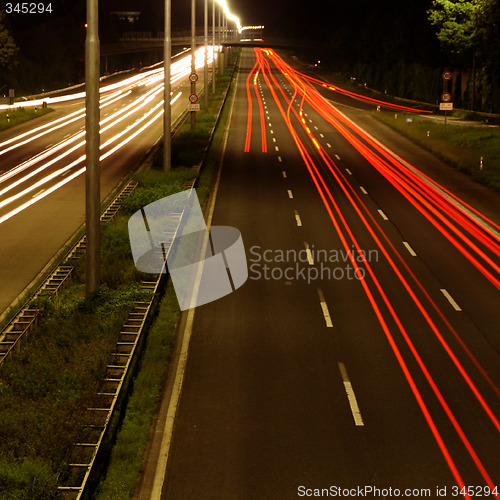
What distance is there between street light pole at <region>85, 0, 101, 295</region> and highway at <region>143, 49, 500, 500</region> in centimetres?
263

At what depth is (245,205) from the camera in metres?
31.9

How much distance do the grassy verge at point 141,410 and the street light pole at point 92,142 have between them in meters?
1.90

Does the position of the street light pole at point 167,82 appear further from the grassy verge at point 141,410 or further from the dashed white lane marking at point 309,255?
the grassy verge at point 141,410

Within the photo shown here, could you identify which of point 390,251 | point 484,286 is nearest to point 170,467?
point 484,286

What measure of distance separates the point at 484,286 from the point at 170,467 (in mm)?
12718

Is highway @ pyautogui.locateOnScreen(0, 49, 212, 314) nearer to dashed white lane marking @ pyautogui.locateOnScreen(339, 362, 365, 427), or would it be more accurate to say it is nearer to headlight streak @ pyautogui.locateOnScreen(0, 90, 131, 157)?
headlight streak @ pyautogui.locateOnScreen(0, 90, 131, 157)

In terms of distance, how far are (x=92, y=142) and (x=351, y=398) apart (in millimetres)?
7275

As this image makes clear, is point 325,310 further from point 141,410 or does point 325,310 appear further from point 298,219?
point 298,219

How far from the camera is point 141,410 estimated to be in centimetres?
1330

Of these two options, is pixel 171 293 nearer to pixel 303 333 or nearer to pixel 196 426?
pixel 303 333

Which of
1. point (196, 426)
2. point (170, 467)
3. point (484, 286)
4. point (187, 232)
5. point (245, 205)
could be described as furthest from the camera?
point (245, 205)

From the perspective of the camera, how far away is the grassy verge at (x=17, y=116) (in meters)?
59.7

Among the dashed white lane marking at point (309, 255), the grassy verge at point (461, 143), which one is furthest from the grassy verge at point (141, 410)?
the grassy verge at point (461, 143)

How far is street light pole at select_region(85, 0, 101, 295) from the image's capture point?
1568 centimetres
